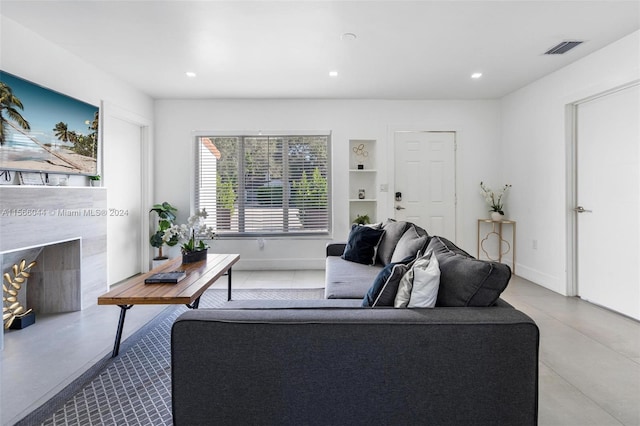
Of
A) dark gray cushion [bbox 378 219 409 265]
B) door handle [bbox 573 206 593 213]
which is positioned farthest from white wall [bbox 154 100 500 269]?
dark gray cushion [bbox 378 219 409 265]

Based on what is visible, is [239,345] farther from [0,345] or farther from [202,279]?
[0,345]

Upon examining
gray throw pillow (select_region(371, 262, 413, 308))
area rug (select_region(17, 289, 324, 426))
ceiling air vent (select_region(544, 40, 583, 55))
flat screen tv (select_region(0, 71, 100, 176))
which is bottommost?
area rug (select_region(17, 289, 324, 426))

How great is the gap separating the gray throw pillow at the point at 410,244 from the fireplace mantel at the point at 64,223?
9.80 ft

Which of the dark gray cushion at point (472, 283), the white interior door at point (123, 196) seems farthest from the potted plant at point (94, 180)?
the dark gray cushion at point (472, 283)

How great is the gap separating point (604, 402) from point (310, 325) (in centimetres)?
180

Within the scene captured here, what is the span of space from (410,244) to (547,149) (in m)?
2.89

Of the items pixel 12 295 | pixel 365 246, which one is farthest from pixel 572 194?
pixel 12 295

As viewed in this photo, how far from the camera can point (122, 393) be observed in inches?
76.4

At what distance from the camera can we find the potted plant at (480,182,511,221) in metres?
4.89

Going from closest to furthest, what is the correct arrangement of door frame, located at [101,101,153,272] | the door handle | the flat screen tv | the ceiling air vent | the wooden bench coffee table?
the wooden bench coffee table → the flat screen tv → the ceiling air vent → the door handle → door frame, located at [101,101,153,272]

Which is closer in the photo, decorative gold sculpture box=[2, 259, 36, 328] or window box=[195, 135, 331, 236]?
decorative gold sculpture box=[2, 259, 36, 328]

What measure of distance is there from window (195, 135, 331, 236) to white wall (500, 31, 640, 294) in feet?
8.91

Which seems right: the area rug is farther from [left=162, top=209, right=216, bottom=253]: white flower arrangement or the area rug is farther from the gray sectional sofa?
[left=162, top=209, right=216, bottom=253]: white flower arrangement

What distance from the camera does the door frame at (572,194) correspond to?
378 cm
